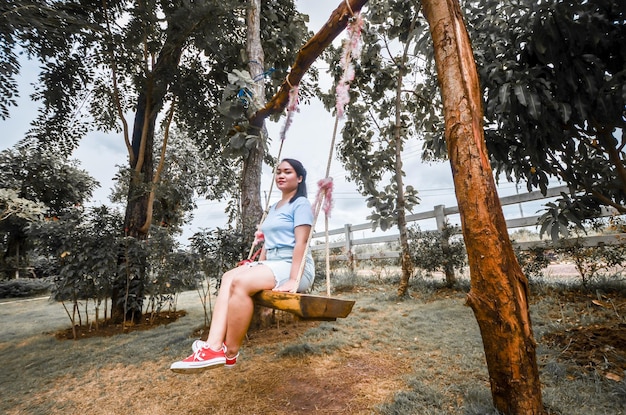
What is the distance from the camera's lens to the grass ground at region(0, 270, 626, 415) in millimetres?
2186

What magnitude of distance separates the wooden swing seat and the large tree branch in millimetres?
1933

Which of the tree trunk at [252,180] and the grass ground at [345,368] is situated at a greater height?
the tree trunk at [252,180]

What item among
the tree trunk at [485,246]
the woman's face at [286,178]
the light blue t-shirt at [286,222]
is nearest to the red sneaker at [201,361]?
the light blue t-shirt at [286,222]

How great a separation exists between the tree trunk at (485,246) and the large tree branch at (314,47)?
2.27 feet

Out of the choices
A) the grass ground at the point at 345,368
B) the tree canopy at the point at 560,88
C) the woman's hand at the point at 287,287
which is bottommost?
the grass ground at the point at 345,368

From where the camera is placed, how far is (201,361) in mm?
1763

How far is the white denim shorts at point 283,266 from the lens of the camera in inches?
78.1

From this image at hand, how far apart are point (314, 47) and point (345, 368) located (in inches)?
113

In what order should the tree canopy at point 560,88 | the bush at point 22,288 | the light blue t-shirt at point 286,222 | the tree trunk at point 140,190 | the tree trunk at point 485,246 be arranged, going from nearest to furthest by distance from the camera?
the tree trunk at point 485,246, the light blue t-shirt at point 286,222, the tree canopy at point 560,88, the tree trunk at point 140,190, the bush at point 22,288

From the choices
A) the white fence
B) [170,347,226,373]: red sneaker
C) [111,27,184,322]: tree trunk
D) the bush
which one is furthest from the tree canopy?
the bush

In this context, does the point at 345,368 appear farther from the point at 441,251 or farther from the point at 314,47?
the point at 441,251

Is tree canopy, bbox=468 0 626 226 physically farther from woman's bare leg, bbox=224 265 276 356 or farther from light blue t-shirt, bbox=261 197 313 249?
woman's bare leg, bbox=224 265 276 356

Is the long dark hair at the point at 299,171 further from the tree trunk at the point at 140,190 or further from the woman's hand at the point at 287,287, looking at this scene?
the tree trunk at the point at 140,190

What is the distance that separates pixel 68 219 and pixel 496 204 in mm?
5986
